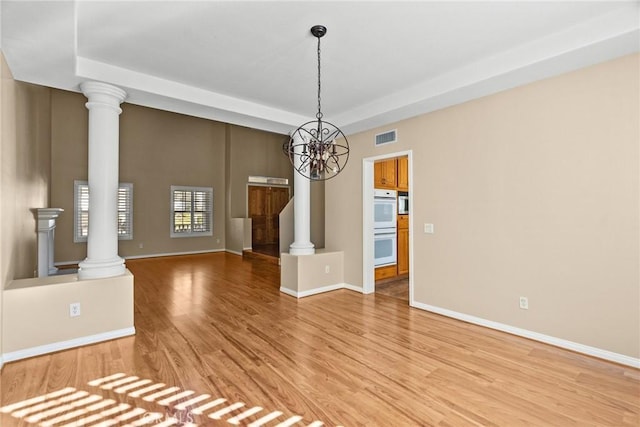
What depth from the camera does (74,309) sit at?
115 inches

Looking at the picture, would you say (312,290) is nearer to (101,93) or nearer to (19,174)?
(101,93)

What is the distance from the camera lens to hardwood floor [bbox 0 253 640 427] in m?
1.95

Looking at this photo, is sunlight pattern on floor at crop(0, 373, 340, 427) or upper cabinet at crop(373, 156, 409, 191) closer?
sunlight pattern on floor at crop(0, 373, 340, 427)

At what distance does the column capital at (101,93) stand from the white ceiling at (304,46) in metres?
0.08

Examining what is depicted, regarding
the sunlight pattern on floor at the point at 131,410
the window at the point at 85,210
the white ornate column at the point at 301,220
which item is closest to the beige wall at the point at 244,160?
the window at the point at 85,210

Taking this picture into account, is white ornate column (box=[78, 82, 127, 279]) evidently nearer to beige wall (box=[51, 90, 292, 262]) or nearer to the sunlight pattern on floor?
the sunlight pattern on floor

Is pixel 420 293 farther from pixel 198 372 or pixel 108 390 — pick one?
pixel 108 390

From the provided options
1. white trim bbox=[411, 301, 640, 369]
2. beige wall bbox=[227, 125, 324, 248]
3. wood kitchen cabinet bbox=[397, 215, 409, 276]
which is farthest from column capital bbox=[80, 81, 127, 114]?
beige wall bbox=[227, 125, 324, 248]

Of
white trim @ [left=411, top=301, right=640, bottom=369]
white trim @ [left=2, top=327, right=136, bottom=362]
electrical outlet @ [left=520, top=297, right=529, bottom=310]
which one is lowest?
white trim @ [left=411, top=301, right=640, bottom=369]

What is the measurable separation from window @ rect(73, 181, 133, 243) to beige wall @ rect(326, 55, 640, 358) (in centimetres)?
745

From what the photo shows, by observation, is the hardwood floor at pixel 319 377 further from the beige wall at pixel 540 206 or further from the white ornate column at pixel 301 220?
the white ornate column at pixel 301 220

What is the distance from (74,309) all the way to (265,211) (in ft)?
24.6

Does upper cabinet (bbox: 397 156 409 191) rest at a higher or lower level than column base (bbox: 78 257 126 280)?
higher

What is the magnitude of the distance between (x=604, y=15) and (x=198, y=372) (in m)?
4.12
